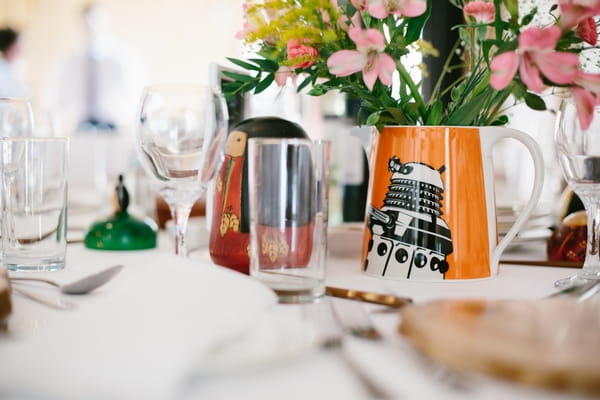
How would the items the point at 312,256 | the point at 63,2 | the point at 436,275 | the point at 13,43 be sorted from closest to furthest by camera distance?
the point at 312,256 < the point at 436,275 < the point at 13,43 < the point at 63,2

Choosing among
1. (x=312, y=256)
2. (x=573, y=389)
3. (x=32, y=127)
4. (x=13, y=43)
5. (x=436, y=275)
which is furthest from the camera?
(x=13, y=43)

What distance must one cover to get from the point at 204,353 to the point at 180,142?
1.19ft

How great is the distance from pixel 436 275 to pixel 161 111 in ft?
1.22

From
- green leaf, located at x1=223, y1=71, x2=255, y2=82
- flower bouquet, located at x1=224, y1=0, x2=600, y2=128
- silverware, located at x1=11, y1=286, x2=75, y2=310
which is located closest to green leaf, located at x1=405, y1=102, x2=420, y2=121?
flower bouquet, located at x1=224, y1=0, x2=600, y2=128

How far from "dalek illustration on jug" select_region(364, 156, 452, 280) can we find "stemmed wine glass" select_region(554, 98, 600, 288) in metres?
0.15

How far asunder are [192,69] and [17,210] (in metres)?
6.66

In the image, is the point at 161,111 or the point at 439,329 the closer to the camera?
the point at 439,329

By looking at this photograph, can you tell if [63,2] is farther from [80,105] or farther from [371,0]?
[371,0]

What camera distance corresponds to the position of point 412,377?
40 cm

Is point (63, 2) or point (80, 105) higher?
point (63, 2)

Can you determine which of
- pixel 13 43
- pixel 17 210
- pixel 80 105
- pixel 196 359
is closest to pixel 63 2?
pixel 80 105

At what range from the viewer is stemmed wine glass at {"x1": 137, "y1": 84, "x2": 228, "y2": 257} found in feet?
2.31

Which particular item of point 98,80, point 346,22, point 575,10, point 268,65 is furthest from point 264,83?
point 98,80

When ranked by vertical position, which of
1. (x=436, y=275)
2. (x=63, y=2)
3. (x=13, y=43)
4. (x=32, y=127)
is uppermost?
(x=63, y=2)
